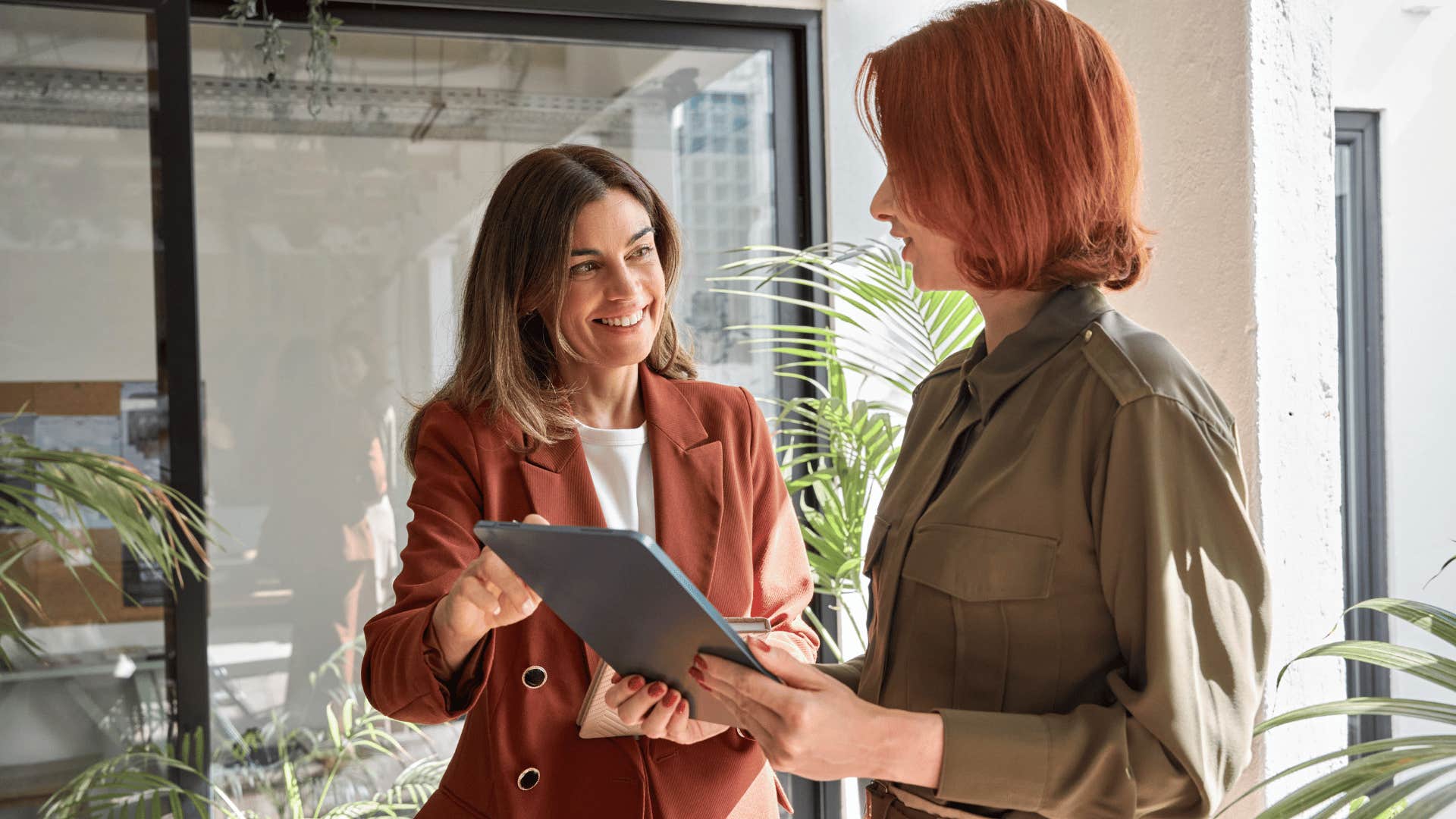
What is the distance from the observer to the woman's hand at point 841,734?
94 cm

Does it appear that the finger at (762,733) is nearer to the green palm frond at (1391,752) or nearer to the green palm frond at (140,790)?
the green palm frond at (1391,752)

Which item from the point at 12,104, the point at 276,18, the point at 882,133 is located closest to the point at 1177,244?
the point at 882,133

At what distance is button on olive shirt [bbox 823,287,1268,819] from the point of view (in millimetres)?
878

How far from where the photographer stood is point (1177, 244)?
1.73 m

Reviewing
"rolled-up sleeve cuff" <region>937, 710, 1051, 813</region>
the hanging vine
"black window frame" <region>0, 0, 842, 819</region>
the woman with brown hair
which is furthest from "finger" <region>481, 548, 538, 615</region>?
the hanging vine

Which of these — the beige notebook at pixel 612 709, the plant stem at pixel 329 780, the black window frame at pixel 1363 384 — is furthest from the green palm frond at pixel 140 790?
the black window frame at pixel 1363 384

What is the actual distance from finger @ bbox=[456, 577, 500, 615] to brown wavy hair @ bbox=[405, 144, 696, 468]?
332 mm

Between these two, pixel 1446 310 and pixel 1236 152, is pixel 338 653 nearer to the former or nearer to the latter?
pixel 1236 152

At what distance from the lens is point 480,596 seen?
126cm

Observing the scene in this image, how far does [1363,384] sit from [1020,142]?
2.94 m

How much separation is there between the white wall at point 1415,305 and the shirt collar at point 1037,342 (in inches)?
111

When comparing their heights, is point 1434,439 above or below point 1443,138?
below

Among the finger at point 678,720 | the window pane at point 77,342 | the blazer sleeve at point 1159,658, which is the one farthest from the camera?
the window pane at point 77,342

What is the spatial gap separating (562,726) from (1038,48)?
989 mm
